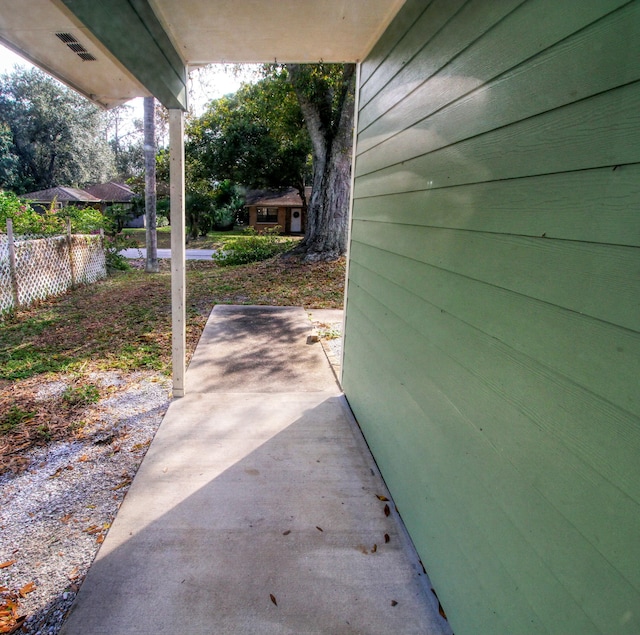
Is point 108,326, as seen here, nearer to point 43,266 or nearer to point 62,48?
point 43,266

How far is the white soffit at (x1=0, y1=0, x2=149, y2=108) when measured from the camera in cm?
188

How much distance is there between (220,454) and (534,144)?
246cm

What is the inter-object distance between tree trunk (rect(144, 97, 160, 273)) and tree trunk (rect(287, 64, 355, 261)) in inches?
158

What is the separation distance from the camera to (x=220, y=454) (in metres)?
2.82

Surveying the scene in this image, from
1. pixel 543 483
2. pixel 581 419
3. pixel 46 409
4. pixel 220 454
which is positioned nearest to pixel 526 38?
pixel 581 419

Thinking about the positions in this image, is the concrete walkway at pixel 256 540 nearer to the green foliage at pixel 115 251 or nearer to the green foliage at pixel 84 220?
the green foliage at pixel 84 220

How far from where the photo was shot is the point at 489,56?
1.41 metres

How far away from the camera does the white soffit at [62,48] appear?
1883mm

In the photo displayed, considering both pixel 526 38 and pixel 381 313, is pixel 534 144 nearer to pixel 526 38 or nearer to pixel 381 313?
pixel 526 38

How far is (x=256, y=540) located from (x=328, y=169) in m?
8.85

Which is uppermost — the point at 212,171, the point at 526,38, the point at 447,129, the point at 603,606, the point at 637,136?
the point at 212,171

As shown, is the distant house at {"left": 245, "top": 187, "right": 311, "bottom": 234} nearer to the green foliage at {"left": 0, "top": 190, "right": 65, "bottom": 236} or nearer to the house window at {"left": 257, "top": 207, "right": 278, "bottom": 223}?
the house window at {"left": 257, "top": 207, "right": 278, "bottom": 223}

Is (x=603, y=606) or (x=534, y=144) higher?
(x=534, y=144)

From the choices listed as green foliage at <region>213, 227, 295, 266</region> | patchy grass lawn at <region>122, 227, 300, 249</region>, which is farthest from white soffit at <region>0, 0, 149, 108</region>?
patchy grass lawn at <region>122, 227, 300, 249</region>
